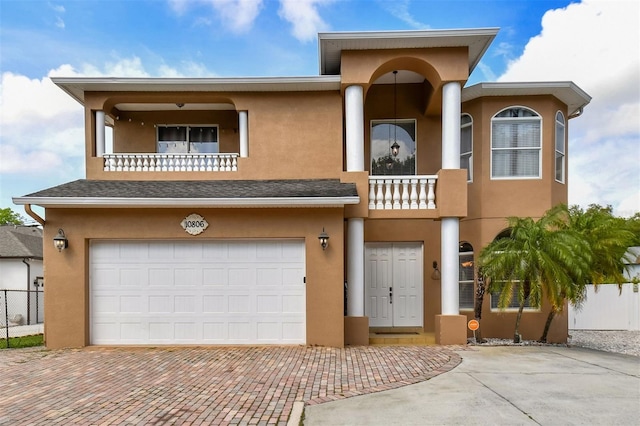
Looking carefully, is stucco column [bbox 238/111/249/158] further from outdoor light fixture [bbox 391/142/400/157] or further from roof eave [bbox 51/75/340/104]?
outdoor light fixture [bbox 391/142/400/157]

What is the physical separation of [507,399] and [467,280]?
17.5 feet

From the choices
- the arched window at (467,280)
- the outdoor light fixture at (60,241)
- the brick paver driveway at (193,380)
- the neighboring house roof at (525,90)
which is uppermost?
the neighboring house roof at (525,90)

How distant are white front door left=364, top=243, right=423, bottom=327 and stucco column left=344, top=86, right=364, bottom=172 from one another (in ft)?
8.47

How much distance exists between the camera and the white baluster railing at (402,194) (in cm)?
883

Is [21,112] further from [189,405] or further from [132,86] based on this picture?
[189,405]

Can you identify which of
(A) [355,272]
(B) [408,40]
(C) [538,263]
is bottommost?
(A) [355,272]

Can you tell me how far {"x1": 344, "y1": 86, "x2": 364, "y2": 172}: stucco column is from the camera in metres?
8.74

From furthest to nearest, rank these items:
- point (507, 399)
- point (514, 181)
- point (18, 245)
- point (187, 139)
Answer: point (18, 245), point (187, 139), point (514, 181), point (507, 399)

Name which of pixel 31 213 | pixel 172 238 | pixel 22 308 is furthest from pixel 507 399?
pixel 22 308

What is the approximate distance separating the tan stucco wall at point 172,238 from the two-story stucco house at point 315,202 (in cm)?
3

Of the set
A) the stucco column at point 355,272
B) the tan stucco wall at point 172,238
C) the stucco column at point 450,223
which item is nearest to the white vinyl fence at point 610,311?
the stucco column at point 450,223

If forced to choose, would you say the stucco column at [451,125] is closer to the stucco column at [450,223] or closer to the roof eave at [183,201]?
the stucco column at [450,223]

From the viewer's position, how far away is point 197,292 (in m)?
8.30

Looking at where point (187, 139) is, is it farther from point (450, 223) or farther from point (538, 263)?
point (538, 263)
